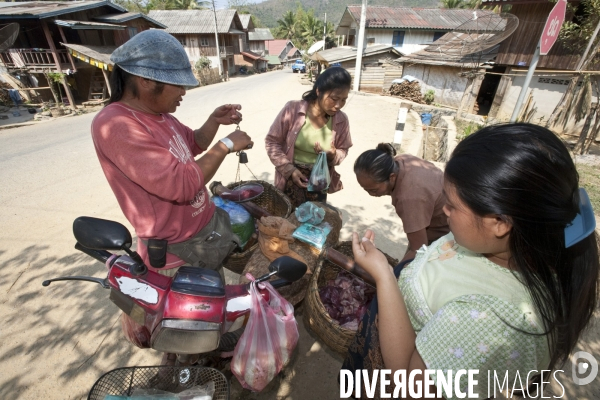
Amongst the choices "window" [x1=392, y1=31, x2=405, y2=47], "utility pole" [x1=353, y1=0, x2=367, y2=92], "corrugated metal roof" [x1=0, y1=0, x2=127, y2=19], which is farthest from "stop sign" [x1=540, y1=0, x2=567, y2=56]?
"window" [x1=392, y1=31, x2=405, y2=47]

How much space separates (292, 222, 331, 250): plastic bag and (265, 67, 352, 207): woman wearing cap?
533 millimetres

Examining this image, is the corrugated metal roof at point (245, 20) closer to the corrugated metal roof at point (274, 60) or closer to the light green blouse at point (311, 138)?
the corrugated metal roof at point (274, 60)

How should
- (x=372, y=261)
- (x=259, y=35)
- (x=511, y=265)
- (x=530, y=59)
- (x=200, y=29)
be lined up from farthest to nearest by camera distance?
(x=259, y=35) → (x=200, y=29) → (x=530, y=59) → (x=372, y=261) → (x=511, y=265)

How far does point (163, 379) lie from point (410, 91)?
1922 centimetres

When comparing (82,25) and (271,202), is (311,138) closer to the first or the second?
(271,202)

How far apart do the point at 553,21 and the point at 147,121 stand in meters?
4.26

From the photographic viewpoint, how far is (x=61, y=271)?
3.00 m

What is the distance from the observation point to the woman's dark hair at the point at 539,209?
31.4 inches

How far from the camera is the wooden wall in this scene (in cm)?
1139

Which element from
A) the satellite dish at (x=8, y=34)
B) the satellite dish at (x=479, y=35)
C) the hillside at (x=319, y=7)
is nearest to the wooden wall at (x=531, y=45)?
the satellite dish at (x=479, y=35)

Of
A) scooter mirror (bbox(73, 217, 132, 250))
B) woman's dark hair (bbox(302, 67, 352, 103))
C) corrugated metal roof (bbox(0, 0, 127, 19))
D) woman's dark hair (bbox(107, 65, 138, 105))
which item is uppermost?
corrugated metal roof (bbox(0, 0, 127, 19))

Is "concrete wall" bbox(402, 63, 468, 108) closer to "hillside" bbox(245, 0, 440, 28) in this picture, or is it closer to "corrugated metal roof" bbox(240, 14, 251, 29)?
"corrugated metal roof" bbox(240, 14, 251, 29)

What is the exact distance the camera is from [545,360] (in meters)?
0.90

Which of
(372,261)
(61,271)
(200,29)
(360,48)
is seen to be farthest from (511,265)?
A: (200,29)
